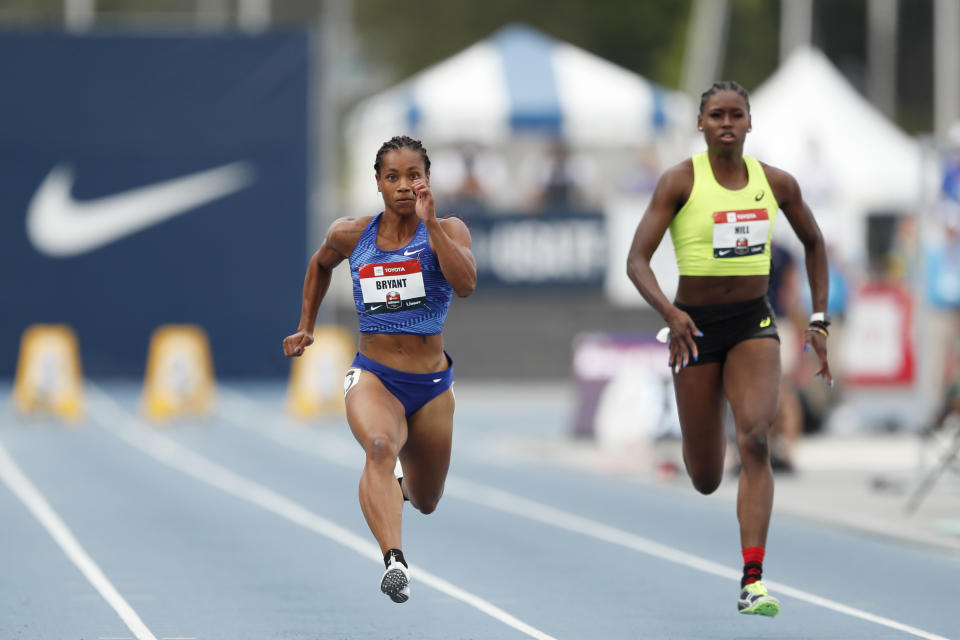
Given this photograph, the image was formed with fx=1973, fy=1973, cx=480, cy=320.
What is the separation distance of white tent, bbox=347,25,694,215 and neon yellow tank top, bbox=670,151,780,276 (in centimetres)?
2254

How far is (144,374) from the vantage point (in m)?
27.2

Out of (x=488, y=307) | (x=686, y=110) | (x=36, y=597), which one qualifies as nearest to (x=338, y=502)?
(x=36, y=597)

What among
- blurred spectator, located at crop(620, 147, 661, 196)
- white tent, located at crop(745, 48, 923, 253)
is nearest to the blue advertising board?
blurred spectator, located at crop(620, 147, 661, 196)

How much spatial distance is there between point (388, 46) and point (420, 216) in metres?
60.0

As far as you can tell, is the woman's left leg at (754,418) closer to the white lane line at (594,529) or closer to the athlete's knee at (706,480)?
the athlete's knee at (706,480)

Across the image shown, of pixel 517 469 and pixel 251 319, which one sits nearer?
pixel 517 469

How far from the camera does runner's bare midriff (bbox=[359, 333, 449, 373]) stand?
27.3 ft

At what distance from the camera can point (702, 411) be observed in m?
8.80

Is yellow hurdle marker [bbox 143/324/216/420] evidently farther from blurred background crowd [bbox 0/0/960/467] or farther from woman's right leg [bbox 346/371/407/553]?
woman's right leg [bbox 346/371/407/553]

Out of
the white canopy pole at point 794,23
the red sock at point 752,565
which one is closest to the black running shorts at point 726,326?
the red sock at point 752,565

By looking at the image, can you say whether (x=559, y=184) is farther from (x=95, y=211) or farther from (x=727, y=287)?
(x=727, y=287)

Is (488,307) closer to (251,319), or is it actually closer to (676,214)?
(251,319)

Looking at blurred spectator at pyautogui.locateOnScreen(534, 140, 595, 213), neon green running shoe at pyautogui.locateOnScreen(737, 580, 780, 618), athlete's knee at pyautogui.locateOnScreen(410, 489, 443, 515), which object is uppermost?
blurred spectator at pyautogui.locateOnScreen(534, 140, 595, 213)

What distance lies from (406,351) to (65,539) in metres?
4.54
